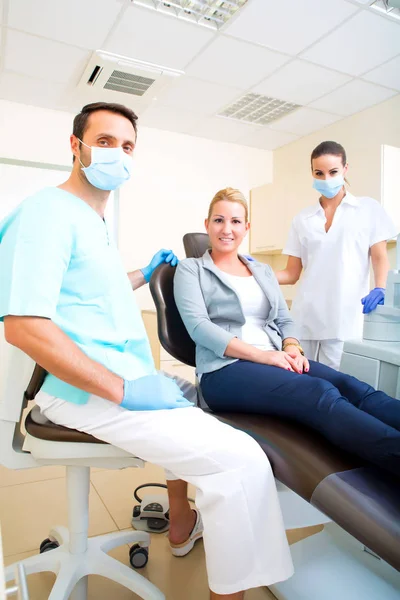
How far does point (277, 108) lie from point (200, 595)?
139 inches

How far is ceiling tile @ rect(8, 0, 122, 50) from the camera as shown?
241 cm

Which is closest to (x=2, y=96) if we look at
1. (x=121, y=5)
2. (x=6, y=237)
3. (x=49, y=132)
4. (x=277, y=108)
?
(x=49, y=132)

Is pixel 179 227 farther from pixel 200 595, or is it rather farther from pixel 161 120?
pixel 200 595

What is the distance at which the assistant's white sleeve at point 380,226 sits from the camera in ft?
6.22

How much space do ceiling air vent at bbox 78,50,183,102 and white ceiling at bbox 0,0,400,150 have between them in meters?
0.04

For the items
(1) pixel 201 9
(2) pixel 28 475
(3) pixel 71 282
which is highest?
(1) pixel 201 9

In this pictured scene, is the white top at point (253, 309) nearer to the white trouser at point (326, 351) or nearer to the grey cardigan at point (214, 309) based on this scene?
the grey cardigan at point (214, 309)

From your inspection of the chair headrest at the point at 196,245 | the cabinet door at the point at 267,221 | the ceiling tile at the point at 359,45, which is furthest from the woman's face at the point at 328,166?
the cabinet door at the point at 267,221

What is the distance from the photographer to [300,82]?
10.7 feet

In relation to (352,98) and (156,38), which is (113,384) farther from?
(352,98)

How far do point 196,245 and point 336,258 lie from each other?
662 millimetres

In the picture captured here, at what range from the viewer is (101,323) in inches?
43.8

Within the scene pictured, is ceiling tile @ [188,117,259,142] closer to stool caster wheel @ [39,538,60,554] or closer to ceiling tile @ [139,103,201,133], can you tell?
ceiling tile @ [139,103,201,133]

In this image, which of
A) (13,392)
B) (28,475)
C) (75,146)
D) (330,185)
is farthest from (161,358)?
(13,392)
